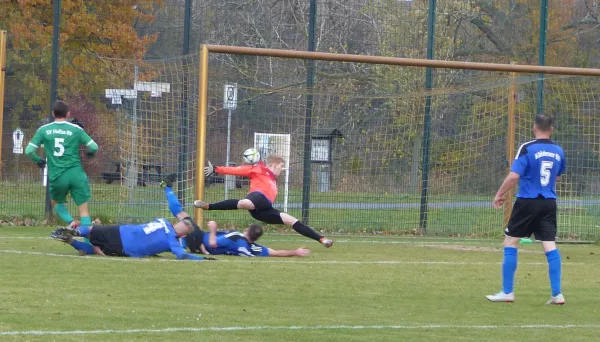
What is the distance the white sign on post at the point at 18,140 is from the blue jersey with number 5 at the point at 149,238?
6458mm

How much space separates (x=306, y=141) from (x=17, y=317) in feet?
34.6

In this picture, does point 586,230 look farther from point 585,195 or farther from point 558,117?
point 558,117

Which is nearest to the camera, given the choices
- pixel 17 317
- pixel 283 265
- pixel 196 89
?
pixel 17 317

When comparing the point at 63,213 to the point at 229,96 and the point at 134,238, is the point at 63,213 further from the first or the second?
the point at 229,96

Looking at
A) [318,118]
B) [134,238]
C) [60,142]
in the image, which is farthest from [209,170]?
[318,118]

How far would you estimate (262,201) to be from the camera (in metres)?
13.8

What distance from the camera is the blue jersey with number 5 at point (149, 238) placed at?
11.8 meters

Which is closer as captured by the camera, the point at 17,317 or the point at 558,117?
the point at 17,317

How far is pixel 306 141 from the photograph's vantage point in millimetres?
17719

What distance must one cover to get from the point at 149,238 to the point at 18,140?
274 inches

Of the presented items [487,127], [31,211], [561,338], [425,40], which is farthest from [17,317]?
[425,40]

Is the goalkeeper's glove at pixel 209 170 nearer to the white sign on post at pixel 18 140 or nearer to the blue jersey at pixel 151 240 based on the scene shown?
the blue jersey at pixel 151 240

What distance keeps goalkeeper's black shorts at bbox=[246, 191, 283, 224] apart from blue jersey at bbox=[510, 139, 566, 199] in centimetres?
481

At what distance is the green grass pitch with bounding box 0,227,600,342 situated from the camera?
744 cm
